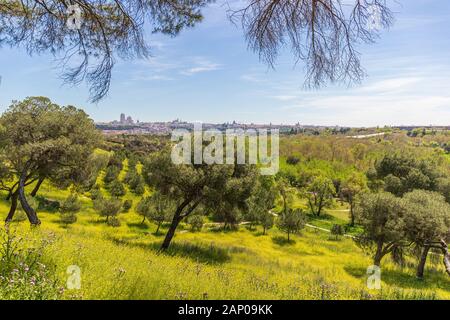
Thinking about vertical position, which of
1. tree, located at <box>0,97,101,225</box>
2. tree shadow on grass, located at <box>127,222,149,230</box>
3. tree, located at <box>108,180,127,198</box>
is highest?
tree, located at <box>0,97,101,225</box>

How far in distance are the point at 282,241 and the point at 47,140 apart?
93.6ft

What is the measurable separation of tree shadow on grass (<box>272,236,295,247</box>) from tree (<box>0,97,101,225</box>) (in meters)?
24.2

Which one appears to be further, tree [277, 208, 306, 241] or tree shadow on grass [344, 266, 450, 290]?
tree [277, 208, 306, 241]

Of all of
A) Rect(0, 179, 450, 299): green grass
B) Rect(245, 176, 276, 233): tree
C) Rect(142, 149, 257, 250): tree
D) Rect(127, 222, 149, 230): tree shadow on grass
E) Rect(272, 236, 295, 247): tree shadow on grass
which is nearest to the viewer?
Rect(0, 179, 450, 299): green grass

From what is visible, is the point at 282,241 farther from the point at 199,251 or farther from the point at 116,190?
the point at 116,190

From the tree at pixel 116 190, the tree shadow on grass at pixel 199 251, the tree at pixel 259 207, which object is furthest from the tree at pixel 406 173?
the tree at pixel 116 190

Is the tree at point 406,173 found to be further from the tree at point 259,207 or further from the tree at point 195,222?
the tree at point 195,222

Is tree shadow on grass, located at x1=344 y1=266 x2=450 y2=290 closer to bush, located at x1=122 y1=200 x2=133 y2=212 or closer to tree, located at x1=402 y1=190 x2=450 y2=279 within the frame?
tree, located at x1=402 y1=190 x2=450 y2=279

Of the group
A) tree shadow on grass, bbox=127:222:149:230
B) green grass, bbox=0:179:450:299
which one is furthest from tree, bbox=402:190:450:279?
tree shadow on grass, bbox=127:222:149:230

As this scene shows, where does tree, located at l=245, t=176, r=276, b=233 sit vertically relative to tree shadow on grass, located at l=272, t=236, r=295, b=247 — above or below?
above

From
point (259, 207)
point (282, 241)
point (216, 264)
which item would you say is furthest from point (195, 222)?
point (216, 264)

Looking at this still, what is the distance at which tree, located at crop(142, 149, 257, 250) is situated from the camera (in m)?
20.6

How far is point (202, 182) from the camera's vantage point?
20.8 meters
